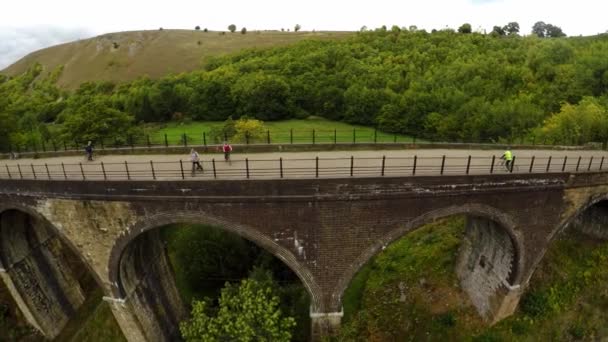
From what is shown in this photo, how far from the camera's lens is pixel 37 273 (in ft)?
76.3

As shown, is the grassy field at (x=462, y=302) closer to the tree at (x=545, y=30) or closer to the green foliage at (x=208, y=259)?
the green foliage at (x=208, y=259)

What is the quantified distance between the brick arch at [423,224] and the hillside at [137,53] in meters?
95.1

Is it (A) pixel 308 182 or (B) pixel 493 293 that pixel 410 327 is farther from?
(A) pixel 308 182

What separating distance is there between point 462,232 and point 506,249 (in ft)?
20.8

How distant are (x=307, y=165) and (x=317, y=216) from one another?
4118mm

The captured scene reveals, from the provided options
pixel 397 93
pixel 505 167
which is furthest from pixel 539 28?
pixel 505 167

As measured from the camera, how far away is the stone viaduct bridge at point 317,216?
1485 cm

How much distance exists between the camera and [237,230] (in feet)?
50.6

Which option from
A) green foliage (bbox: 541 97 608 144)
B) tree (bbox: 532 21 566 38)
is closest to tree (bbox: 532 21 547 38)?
tree (bbox: 532 21 566 38)

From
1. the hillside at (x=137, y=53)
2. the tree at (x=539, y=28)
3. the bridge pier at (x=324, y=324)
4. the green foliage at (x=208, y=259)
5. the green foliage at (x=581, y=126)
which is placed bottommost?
the green foliage at (x=208, y=259)

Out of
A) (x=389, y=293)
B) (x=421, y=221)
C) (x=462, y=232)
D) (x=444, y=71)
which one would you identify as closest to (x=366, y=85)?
(x=444, y=71)

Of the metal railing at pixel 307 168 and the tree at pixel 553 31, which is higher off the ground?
the tree at pixel 553 31

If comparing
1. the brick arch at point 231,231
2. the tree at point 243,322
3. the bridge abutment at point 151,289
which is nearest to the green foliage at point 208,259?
the bridge abutment at point 151,289

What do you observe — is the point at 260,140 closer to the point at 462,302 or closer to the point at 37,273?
A: the point at 37,273
